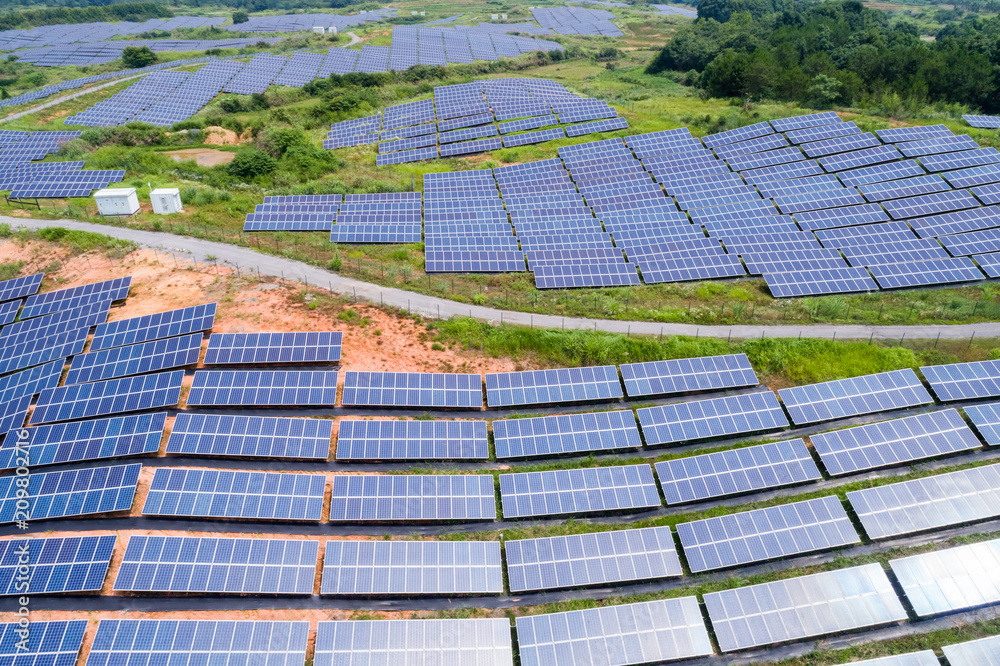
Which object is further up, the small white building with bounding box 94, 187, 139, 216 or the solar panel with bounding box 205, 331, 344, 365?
the small white building with bounding box 94, 187, 139, 216

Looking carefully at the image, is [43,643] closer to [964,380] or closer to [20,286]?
[20,286]

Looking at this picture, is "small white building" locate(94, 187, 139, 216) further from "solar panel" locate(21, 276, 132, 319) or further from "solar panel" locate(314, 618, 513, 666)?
"solar panel" locate(314, 618, 513, 666)

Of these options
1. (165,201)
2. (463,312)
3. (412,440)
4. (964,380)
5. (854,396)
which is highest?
(165,201)

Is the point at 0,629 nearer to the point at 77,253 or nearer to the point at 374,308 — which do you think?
the point at 374,308

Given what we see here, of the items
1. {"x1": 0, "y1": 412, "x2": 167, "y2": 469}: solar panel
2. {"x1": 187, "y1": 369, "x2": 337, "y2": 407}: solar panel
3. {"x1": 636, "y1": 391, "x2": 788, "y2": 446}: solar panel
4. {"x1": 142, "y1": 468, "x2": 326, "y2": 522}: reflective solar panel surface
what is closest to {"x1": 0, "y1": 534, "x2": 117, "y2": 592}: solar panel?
{"x1": 142, "y1": 468, "x2": 326, "y2": 522}: reflective solar panel surface

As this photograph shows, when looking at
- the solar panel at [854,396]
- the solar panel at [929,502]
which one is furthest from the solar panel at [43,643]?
the solar panel at [854,396]

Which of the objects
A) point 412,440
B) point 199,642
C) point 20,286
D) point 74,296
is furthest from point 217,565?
point 20,286

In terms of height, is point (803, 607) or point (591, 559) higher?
point (803, 607)

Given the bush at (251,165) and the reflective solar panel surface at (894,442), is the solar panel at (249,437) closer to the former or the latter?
the reflective solar panel surface at (894,442)
